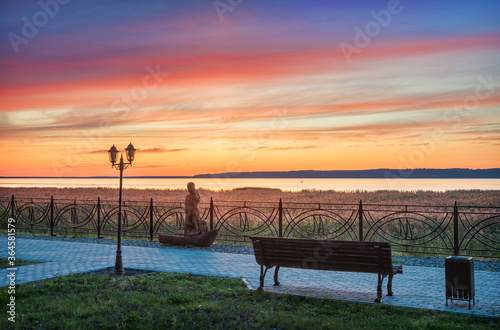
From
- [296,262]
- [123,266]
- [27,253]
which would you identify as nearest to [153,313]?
[296,262]

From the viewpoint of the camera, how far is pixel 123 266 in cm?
1077

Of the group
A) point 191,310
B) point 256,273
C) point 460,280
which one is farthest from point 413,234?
point 191,310

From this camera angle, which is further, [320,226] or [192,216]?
[320,226]

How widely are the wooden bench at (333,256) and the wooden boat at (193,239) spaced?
595 cm

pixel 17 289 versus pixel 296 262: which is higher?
pixel 296 262

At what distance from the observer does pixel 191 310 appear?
705cm

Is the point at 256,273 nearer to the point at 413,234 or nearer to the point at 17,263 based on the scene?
the point at 17,263

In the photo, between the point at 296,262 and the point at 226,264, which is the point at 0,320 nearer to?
the point at 296,262

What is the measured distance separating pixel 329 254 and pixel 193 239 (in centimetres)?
707

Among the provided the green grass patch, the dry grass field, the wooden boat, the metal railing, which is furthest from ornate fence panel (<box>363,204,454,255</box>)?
the dry grass field

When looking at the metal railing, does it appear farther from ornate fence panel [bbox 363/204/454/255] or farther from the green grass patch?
the green grass patch

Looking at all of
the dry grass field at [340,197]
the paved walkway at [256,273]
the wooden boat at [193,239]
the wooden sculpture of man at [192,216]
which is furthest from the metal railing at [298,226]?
the dry grass field at [340,197]

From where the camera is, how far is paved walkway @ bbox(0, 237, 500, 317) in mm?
7742

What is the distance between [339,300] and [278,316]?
132cm
